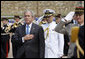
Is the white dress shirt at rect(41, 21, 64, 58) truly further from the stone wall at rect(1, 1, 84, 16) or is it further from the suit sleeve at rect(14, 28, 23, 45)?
the stone wall at rect(1, 1, 84, 16)

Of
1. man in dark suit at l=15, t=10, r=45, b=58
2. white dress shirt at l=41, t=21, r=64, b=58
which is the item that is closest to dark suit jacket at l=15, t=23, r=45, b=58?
man in dark suit at l=15, t=10, r=45, b=58

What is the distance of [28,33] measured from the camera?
5.02 m

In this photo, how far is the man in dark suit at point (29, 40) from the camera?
488cm

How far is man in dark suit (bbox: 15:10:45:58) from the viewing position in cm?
488

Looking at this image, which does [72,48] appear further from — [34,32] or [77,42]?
[34,32]

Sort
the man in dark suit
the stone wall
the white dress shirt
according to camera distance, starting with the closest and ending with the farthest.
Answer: the man in dark suit < the white dress shirt < the stone wall

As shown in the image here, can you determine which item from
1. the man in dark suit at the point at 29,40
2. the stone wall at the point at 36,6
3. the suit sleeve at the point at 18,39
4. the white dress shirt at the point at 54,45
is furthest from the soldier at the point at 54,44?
the stone wall at the point at 36,6

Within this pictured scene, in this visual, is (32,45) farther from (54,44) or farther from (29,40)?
(54,44)

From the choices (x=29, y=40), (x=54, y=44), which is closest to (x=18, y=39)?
(x=29, y=40)

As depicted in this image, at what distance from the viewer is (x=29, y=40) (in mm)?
4871

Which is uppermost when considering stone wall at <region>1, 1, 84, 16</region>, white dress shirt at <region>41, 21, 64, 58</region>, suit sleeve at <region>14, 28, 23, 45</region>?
stone wall at <region>1, 1, 84, 16</region>

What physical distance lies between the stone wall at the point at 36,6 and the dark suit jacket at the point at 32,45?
31791 millimetres

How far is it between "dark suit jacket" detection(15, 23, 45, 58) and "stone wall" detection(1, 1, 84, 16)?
3179cm

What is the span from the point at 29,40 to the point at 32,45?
0.10 metres
